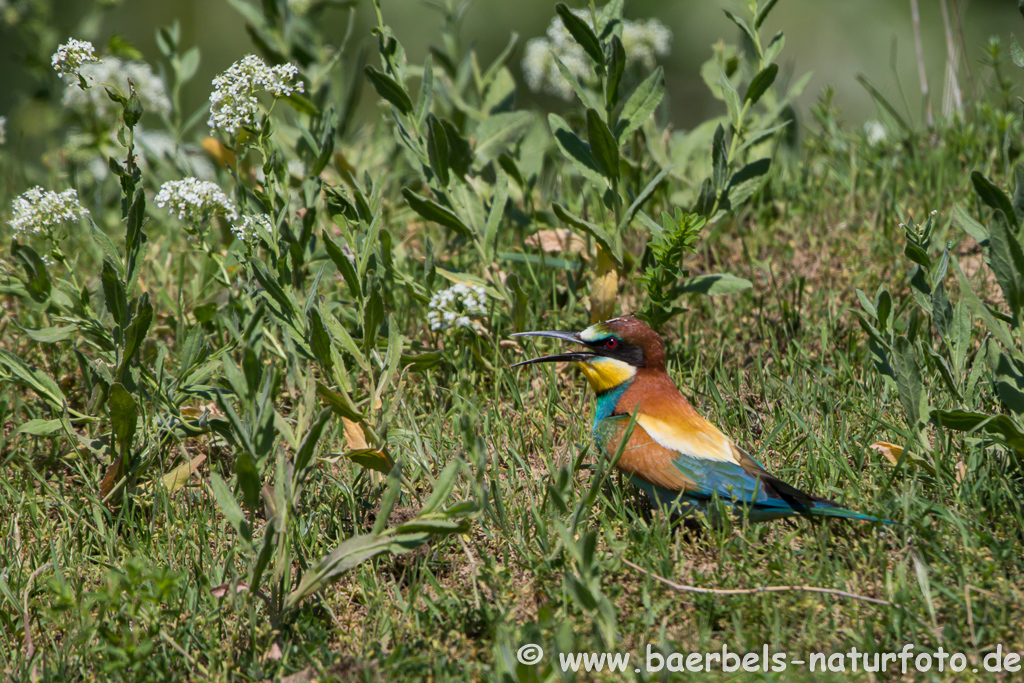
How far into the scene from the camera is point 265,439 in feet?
7.14

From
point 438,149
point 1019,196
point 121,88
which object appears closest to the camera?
point 1019,196

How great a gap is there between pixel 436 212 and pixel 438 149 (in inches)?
8.9

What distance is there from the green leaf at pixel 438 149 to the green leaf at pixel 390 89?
148 mm

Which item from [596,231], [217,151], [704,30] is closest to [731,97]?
[596,231]

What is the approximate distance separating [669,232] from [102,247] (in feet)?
5.96

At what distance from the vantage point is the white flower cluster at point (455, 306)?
3080 millimetres

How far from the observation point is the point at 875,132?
4887mm

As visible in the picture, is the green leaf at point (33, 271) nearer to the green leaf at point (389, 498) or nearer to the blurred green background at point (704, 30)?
the green leaf at point (389, 498)

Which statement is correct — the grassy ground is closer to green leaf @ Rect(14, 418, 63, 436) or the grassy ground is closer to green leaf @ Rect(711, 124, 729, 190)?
green leaf @ Rect(14, 418, 63, 436)

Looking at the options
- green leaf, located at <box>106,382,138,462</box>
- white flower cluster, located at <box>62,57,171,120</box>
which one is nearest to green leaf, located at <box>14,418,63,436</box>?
green leaf, located at <box>106,382,138,462</box>

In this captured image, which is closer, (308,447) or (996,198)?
(308,447)

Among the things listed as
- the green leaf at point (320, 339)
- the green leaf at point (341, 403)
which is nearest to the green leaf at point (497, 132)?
the green leaf at point (320, 339)

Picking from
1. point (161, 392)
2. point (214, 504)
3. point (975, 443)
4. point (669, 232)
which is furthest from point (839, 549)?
point (161, 392)

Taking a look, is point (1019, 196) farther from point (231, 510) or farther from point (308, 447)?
point (231, 510)
